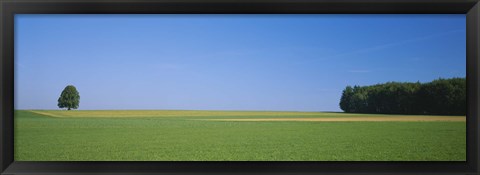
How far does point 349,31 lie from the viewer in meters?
6.38

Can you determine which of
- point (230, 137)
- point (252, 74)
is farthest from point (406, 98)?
point (230, 137)

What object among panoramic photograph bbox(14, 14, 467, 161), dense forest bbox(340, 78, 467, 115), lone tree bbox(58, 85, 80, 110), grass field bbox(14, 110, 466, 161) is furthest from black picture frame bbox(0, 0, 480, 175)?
grass field bbox(14, 110, 466, 161)

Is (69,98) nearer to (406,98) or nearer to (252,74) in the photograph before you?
(252,74)

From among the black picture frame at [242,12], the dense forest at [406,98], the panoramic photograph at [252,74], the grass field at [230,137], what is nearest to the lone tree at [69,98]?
the panoramic photograph at [252,74]

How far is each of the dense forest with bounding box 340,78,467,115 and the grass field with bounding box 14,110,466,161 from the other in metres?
0.25

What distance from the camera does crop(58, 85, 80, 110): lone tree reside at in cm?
485

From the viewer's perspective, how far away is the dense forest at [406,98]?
5.61m

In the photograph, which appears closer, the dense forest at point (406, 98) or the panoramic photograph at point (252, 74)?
the panoramic photograph at point (252, 74)

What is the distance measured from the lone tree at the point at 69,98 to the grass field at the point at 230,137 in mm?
596

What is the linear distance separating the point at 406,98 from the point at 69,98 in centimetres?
483

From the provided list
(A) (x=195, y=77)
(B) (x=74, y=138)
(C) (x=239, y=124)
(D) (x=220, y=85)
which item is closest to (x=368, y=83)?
(D) (x=220, y=85)

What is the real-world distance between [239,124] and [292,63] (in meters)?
3.92

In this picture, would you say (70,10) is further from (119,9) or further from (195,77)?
(195,77)

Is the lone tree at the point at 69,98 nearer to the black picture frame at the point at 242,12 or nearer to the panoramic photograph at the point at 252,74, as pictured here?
the panoramic photograph at the point at 252,74
